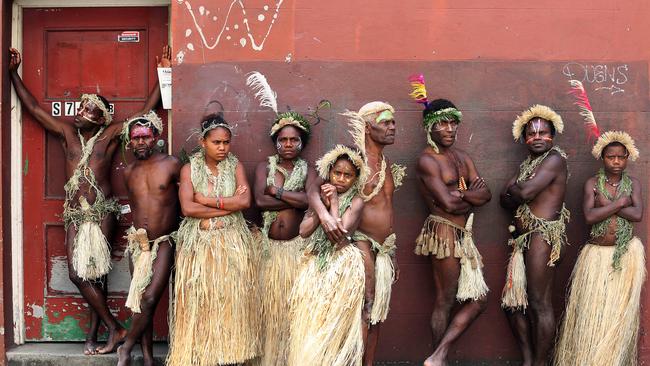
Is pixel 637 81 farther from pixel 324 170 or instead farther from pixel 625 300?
pixel 324 170

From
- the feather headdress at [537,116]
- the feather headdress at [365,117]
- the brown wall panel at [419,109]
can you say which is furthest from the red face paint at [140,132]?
the feather headdress at [537,116]

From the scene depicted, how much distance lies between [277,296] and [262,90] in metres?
1.58

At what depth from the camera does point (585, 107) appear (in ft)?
18.6

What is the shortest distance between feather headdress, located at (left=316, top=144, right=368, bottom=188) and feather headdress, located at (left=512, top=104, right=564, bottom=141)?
1.32 metres

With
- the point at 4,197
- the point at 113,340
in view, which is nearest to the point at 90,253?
the point at 113,340

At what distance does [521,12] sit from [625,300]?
2270 millimetres

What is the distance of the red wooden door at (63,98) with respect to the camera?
6113 millimetres

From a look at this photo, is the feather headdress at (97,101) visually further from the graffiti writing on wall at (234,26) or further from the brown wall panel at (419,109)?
the graffiti writing on wall at (234,26)

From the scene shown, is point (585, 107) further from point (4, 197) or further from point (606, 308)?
point (4, 197)

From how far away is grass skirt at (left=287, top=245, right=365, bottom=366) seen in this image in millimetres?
4695

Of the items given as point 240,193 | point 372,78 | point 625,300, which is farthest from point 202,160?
point 625,300

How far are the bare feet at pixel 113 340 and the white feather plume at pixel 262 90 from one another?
2.06m

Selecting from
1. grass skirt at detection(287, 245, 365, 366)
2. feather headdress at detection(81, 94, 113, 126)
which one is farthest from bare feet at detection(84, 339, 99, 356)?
grass skirt at detection(287, 245, 365, 366)

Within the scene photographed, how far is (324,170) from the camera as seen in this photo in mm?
4863
